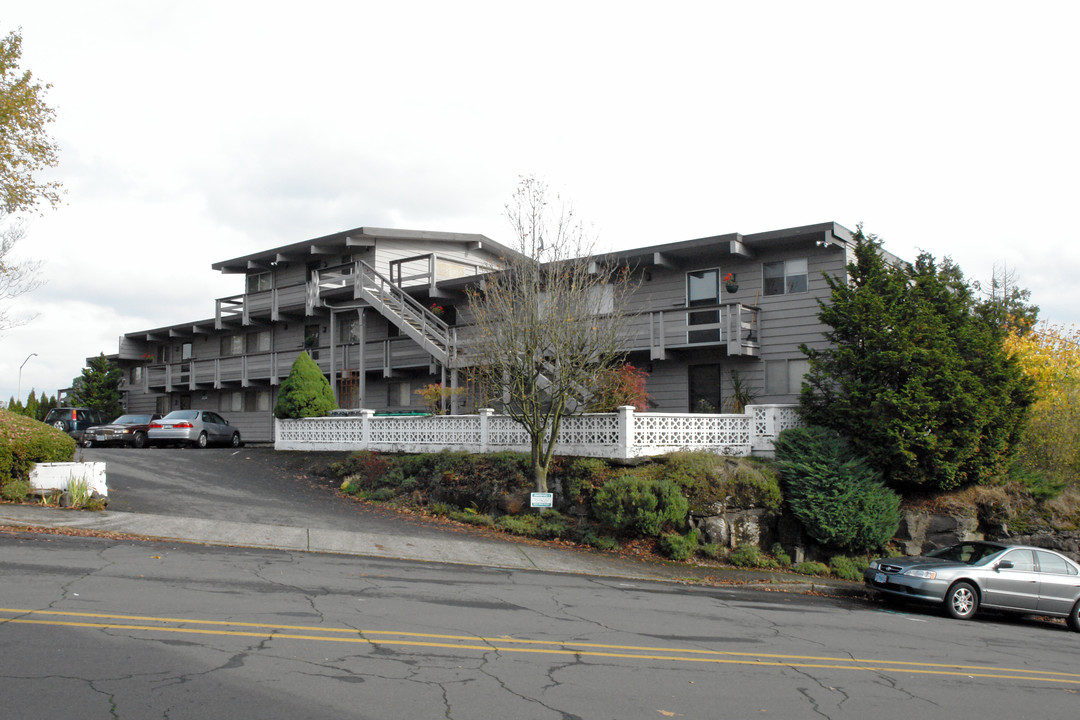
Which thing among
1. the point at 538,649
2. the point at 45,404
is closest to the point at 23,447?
the point at 538,649

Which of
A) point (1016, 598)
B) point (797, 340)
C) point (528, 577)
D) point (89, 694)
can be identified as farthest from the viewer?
point (797, 340)

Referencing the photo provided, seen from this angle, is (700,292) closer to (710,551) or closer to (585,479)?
(585,479)

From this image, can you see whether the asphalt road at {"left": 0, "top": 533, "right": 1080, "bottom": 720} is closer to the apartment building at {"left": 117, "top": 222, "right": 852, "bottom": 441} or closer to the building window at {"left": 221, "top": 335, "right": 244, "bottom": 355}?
the apartment building at {"left": 117, "top": 222, "right": 852, "bottom": 441}

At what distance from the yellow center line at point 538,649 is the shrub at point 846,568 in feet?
23.8

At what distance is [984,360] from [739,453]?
586 centimetres

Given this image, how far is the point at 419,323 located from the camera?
28.3 m

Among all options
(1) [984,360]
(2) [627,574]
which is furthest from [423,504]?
(1) [984,360]

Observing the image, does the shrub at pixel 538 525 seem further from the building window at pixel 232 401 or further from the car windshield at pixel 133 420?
the building window at pixel 232 401

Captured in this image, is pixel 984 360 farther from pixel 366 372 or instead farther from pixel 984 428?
pixel 366 372

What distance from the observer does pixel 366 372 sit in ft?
107

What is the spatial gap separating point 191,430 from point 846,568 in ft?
81.5

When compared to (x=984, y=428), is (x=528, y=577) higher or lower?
lower

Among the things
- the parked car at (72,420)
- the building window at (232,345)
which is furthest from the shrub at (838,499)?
the parked car at (72,420)

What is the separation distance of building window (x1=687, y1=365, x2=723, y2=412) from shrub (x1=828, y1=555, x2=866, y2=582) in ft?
26.4
